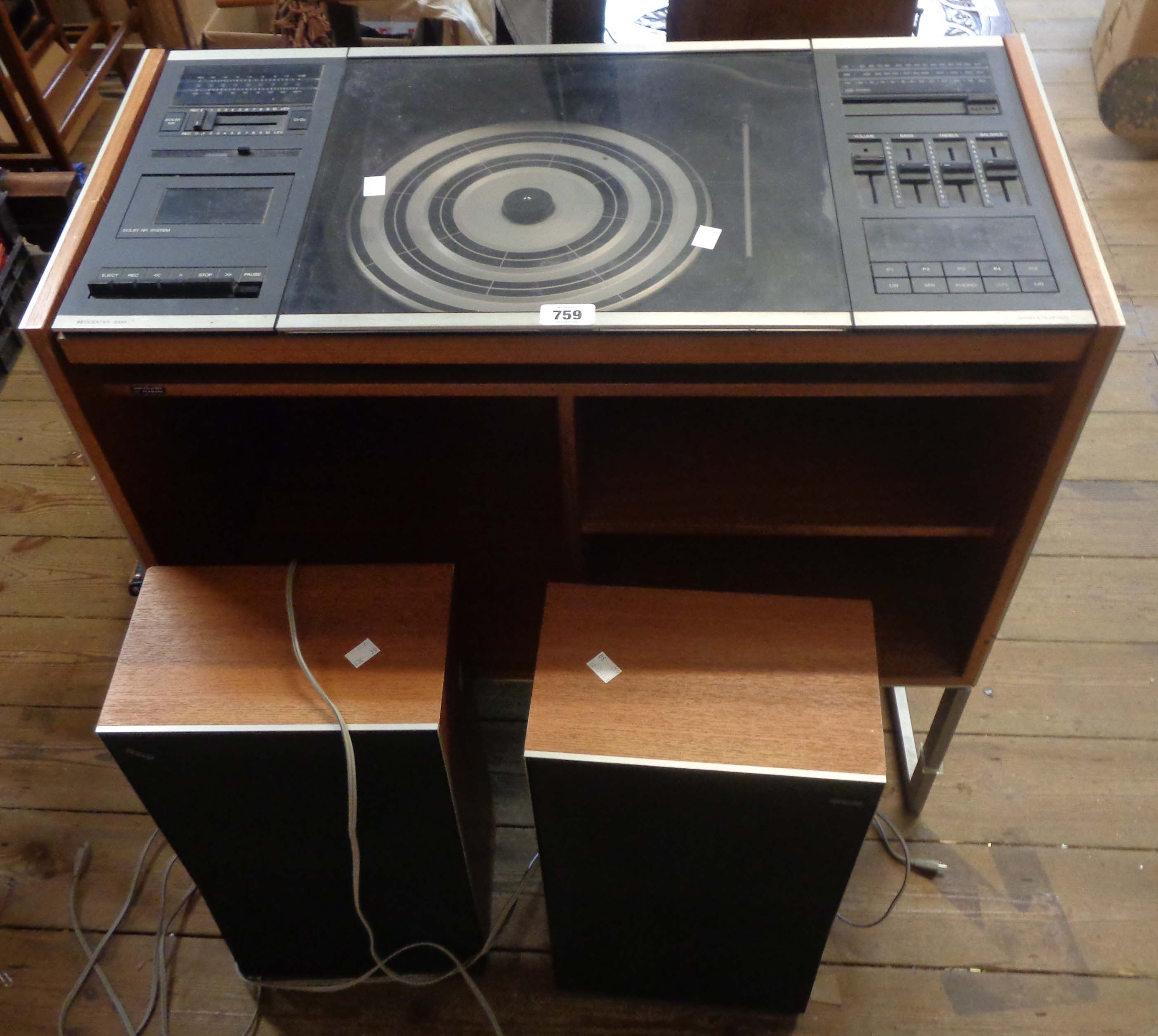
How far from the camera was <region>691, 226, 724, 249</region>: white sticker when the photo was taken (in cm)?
94

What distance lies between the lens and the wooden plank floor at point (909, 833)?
1271 millimetres

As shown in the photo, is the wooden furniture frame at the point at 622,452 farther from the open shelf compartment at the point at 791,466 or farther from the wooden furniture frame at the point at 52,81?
the wooden furniture frame at the point at 52,81

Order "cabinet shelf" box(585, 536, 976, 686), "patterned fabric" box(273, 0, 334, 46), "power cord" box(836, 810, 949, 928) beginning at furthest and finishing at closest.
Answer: "patterned fabric" box(273, 0, 334, 46)
"power cord" box(836, 810, 949, 928)
"cabinet shelf" box(585, 536, 976, 686)

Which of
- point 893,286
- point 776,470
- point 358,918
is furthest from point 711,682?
point 358,918

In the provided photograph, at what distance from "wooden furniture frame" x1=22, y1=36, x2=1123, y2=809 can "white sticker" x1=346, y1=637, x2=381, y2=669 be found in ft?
0.67

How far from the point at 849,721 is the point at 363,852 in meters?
0.52

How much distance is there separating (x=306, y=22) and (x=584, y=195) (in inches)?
34.4

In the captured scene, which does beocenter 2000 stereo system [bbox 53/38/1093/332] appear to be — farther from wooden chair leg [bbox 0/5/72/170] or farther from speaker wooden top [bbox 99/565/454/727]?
wooden chair leg [bbox 0/5/72/170]

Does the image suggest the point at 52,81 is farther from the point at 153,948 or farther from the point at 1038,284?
the point at 1038,284

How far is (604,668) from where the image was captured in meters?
1.01

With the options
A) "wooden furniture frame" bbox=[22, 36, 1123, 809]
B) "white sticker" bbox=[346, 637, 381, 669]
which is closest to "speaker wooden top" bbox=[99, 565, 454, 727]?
"white sticker" bbox=[346, 637, 381, 669]

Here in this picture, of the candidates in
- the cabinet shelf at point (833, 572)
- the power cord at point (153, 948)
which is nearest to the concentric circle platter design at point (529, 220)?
the cabinet shelf at point (833, 572)

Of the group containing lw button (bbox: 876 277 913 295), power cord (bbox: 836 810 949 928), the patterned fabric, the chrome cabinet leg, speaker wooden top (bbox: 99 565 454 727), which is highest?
lw button (bbox: 876 277 913 295)

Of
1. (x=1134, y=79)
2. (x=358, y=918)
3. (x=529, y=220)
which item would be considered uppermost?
(x=529, y=220)
